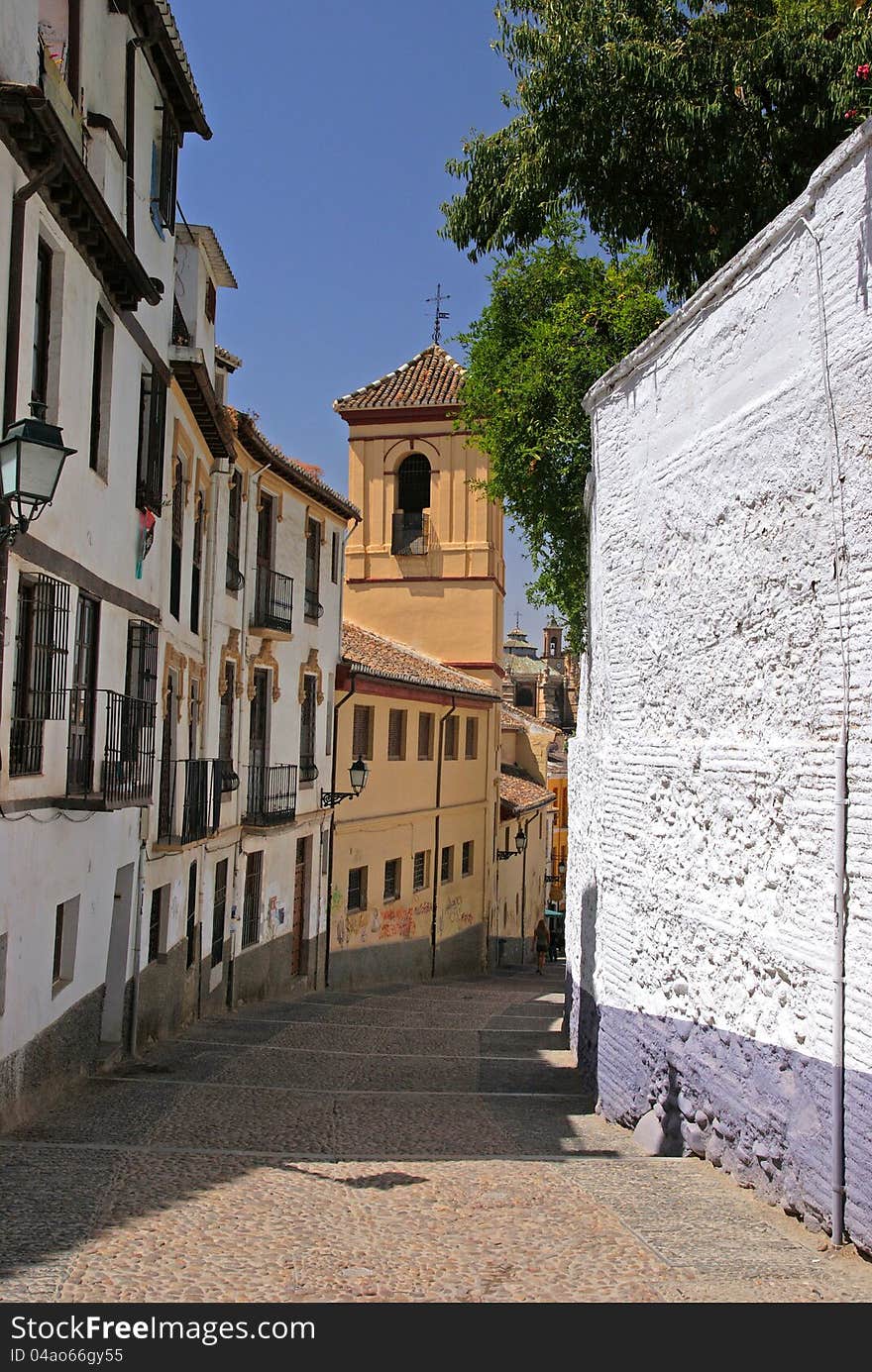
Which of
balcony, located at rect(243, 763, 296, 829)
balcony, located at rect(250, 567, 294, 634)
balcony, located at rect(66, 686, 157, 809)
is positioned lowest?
balcony, located at rect(243, 763, 296, 829)

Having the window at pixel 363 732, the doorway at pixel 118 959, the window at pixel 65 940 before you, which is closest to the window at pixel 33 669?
the window at pixel 65 940

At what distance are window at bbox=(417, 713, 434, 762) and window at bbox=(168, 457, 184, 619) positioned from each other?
41.6 feet

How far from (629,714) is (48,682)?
4358 millimetres

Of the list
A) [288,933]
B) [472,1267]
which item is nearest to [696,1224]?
[472,1267]

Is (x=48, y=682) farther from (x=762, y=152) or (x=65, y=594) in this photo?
(x=762, y=152)

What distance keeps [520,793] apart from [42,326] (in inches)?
1115

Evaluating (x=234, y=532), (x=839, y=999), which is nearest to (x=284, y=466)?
(x=234, y=532)

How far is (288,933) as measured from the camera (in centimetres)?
2159

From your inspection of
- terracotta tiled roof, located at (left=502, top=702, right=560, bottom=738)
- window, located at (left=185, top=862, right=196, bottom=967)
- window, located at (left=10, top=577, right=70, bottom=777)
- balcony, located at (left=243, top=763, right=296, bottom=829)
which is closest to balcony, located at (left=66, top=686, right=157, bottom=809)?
window, located at (left=10, top=577, right=70, bottom=777)

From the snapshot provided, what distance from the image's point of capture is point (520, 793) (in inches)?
1438

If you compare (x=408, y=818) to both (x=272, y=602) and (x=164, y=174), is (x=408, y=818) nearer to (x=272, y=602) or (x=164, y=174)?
(x=272, y=602)

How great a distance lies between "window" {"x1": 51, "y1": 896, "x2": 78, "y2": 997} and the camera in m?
10.3

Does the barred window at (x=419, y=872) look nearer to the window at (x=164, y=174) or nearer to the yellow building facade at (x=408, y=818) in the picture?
the yellow building facade at (x=408, y=818)

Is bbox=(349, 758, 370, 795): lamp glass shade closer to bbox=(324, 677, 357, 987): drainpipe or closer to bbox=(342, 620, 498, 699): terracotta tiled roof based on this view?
bbox=(324, 677, 357, 987): drainpipe
